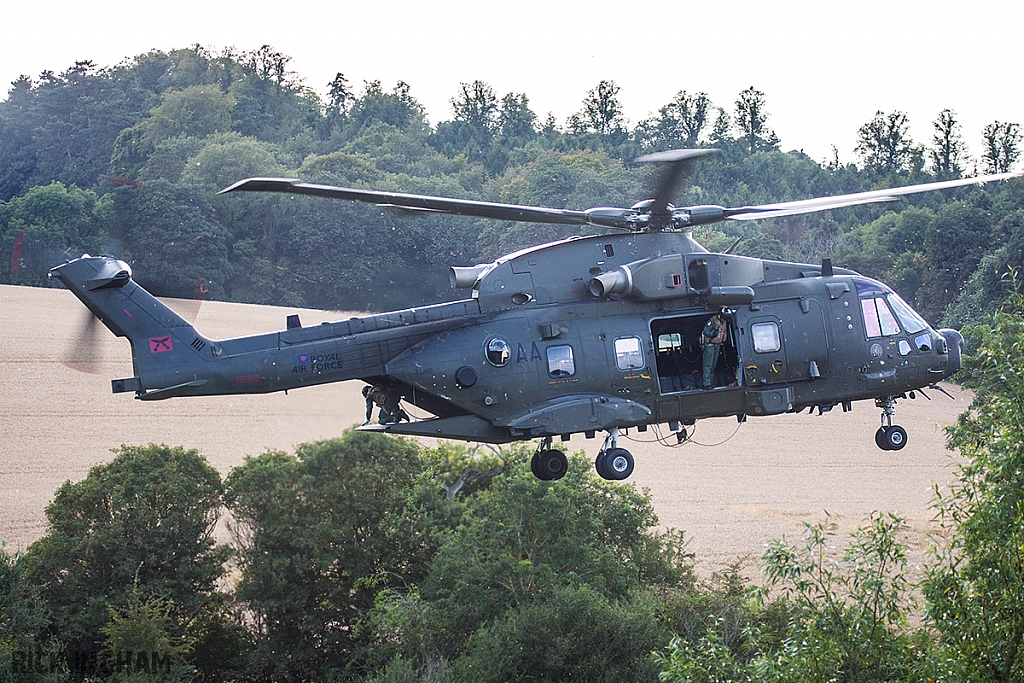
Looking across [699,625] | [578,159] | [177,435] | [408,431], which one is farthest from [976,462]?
[578,159]

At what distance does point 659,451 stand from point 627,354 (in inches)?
1604

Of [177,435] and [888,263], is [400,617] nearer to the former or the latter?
[177,435]

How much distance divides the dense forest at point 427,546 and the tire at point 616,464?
4.65 meters

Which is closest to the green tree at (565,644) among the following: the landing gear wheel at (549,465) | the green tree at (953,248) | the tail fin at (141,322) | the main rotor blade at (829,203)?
the landing gear wheel at (549,465)

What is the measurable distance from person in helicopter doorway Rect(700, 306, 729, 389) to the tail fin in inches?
313

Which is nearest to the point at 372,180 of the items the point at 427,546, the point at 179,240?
the point at 179,240

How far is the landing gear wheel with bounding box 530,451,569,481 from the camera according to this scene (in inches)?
672

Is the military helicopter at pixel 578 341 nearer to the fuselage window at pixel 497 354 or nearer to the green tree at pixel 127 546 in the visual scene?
the fuselage window at pixel 497 354

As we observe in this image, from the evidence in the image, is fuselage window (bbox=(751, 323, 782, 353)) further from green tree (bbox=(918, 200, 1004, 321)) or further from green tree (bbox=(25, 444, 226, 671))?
green tree (bbox=(918, 200, 1004, 321))

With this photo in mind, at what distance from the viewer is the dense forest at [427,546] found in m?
20.3

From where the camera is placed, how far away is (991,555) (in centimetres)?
1862

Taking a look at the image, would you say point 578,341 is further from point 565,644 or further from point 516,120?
point 516,120

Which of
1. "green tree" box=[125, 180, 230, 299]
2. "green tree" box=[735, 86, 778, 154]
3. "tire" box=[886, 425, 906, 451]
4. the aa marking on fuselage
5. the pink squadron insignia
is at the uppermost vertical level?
"green tree" box=[735, 86, 778, 154]

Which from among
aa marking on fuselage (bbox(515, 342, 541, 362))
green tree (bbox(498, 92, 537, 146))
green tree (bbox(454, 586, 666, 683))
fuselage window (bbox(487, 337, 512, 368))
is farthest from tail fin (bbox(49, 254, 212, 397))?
green tree (bbox(498, 92, 537, 146))
